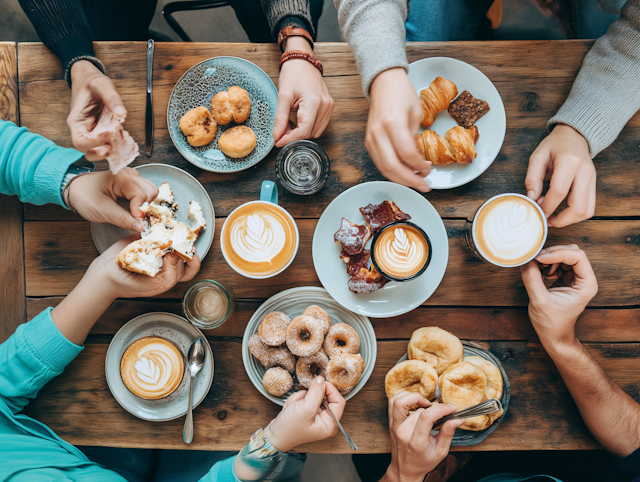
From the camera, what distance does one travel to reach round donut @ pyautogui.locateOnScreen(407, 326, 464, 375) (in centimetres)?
158

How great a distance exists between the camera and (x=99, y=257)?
5.27 feet

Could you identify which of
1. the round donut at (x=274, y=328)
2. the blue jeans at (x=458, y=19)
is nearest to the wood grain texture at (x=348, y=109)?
the blue jeans at (x=458, y=19)

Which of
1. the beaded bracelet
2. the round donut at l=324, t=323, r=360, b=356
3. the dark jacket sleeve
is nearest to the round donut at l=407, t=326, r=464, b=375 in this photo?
the round donut at l=324, t=323, r=360, b=356

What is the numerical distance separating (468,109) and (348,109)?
0.53 meters

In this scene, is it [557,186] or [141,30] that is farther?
[141,30]

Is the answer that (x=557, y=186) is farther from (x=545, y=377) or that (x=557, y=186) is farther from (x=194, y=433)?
(x=194, y=433)

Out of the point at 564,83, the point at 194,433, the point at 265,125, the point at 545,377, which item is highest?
the point at 564,83

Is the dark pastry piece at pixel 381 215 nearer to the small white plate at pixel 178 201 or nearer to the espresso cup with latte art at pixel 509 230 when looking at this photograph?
the espresso cup with latte art at pixel 509 230

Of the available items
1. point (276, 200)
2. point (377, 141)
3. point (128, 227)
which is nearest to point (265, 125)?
point (276, 200)

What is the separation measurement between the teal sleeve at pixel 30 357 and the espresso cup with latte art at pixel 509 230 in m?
1.78

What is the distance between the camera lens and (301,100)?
1.55 m

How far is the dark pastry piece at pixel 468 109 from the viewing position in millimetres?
1639

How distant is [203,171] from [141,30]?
115cm

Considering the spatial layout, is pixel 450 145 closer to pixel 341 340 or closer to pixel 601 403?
pixel 341 340
